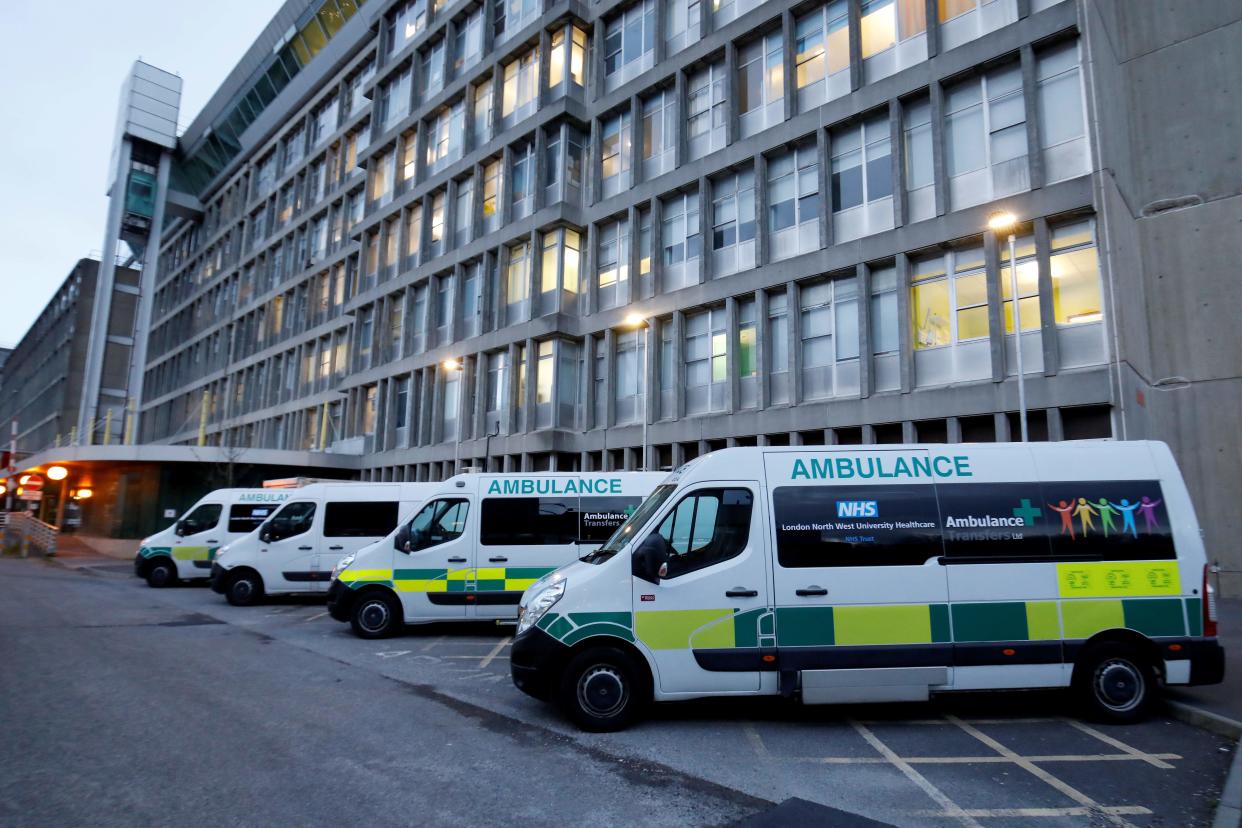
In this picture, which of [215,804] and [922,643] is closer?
[215,804]

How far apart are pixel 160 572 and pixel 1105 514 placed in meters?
21.6

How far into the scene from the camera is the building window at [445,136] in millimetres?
31250

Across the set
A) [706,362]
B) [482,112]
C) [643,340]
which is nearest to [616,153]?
[643,340]

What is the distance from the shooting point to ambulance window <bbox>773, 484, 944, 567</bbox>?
6965 mm

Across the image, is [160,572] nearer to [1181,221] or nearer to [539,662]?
[539,662]

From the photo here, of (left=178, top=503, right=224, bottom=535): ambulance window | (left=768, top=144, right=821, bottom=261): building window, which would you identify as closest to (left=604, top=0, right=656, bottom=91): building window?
(left=768, top=144, right=821, bottom=261): building window

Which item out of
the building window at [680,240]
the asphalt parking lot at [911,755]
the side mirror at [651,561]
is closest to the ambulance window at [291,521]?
the asphalt parking lot at [911,755]

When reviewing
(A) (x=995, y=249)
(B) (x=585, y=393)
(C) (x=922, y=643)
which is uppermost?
(A) (x=995, y=249)

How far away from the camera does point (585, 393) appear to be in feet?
81.8

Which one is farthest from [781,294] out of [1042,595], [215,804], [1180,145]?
[215,804]

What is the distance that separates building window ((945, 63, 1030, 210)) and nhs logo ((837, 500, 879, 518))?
12.4 metres

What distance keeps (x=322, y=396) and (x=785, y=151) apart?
27181 mm

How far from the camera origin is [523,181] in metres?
28.0

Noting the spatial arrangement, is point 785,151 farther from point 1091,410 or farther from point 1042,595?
point 1042,595
